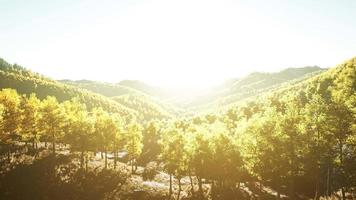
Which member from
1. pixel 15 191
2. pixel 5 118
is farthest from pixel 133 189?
pixel 5 118

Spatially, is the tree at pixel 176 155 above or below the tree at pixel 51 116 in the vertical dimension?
below

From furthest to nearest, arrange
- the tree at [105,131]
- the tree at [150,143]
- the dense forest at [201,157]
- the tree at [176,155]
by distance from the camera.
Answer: the tree at [150,143]
the tree at [105,131]
the tree at [176,155]
the dense forest at [201,157]

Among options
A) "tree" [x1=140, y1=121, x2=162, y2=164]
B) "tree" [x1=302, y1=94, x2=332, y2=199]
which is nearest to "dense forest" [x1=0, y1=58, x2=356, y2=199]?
"tree" [x1=302, y1=94, x2=332, y2=199]

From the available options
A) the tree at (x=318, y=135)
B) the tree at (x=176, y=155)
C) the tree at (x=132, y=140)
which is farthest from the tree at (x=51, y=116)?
the tree at (x=318, y=135)

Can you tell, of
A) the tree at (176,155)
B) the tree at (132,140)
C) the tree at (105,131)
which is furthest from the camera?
the tree at (132,140)

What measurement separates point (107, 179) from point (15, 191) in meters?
16.7

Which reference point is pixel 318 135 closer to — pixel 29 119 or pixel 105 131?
pixel 105 131

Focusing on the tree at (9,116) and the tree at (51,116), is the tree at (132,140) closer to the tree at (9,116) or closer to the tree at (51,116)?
the tree at (51,116)

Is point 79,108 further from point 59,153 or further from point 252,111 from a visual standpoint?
point 252,111

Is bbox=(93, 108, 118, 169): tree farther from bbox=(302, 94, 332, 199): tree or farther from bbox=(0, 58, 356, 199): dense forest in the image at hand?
bbox=(302, 94, 332, 199): tree

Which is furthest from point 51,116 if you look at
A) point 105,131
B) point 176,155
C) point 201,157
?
point 201,157

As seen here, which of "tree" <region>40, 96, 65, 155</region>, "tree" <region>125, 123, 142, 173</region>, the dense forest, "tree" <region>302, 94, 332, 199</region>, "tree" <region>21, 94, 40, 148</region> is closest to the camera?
the dense forest

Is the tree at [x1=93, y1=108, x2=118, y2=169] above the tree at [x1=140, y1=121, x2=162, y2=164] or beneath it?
above

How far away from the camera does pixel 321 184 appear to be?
64750 millimetres
